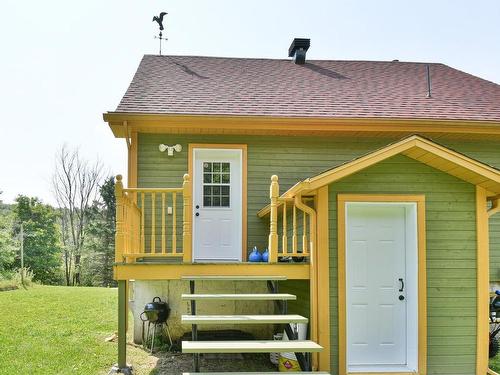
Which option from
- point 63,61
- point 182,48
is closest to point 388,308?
point 182,48

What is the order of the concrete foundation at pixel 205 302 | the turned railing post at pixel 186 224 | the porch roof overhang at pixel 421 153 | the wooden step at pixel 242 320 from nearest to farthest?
the wooden step at pixel 242 320
the porch roof overhang at pixel 421 153
the turned railing post at pixel 186 224
the concrete foundation at pixel 205 302

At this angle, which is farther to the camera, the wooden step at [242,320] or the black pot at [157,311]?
the black pot at [157,311]

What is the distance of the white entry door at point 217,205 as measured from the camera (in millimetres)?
8227

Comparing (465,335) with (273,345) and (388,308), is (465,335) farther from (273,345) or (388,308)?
(273,345)

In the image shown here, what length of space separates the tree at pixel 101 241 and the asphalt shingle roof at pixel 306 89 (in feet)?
49.8

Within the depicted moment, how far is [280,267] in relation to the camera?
597cm

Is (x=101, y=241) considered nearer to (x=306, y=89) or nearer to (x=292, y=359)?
(x=306, y=89)

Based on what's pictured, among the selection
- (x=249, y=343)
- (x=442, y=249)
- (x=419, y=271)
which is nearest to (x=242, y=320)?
(x=249, y=343)

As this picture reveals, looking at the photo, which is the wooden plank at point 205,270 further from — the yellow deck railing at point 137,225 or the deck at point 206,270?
the yellow deck railing at point 137,225

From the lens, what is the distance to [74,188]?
2564 cm

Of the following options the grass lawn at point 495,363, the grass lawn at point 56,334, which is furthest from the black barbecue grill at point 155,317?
the grass lawn at point 495,363

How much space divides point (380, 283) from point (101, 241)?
20392 mm

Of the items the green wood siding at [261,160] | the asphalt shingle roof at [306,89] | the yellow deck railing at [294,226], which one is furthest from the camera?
the asphalt shingle roof at [306,89]

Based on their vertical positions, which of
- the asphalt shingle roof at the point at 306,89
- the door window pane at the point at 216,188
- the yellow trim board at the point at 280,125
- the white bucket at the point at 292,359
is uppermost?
the asphalt shingle roof at the point at 306,89
